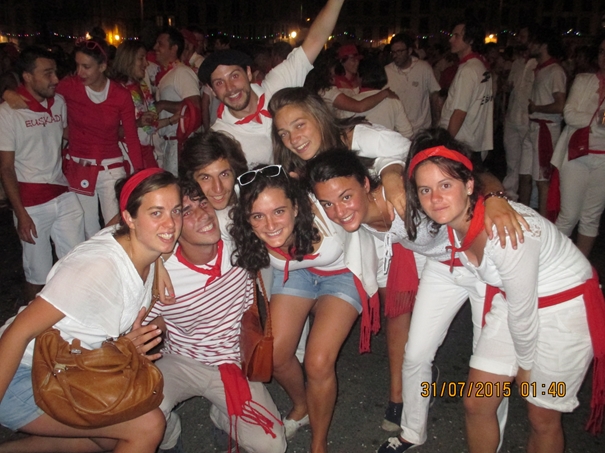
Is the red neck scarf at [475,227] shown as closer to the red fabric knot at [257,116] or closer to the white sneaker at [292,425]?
the white sneaker at [292,425]

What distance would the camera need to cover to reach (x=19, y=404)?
A: 91.0 inches

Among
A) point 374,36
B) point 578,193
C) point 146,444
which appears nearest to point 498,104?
point 578,193

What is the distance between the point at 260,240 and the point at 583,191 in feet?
10.6

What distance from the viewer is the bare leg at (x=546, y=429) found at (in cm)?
248

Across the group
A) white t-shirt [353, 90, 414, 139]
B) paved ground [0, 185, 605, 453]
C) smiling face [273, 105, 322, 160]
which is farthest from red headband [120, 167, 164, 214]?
white t-shirt [353, 90, 414, 139]

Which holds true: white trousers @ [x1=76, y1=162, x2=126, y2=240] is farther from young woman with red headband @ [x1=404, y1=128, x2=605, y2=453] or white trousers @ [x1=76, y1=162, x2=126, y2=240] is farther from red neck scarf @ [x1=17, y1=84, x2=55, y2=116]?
young woman with red headband @ [x1=404, y1=128, x2=605, y2=453]

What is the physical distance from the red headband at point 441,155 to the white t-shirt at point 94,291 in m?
1.46

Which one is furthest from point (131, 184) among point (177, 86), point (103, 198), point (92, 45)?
point (177, 86)

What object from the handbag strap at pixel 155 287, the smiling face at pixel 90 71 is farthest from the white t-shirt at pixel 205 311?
the smiling face at pixel 90 71

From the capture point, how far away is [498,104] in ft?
40.4

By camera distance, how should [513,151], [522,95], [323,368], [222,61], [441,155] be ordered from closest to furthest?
[441,155], [323,368], [222,61], [522,95], [513,151]

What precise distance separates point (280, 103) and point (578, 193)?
2936 mm

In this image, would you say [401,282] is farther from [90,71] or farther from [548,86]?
[548,86]

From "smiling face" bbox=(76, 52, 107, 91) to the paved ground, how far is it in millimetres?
2757
